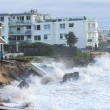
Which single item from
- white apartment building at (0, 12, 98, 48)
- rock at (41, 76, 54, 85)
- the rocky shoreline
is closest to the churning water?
rock at (41, 76, 54, 85)

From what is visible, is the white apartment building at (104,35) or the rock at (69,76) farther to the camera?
the white apartment building at (104,35)

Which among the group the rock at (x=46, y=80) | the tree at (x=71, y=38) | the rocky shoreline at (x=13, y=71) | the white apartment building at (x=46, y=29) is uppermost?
the white apartment building at (x=46, y=29)

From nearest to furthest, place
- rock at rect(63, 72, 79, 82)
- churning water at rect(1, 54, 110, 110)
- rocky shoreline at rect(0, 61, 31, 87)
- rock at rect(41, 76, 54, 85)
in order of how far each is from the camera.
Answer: churning water at rect(1, 54, 110, 110) → rocky shoreline at rect(0, 61, 31, 87) → rock at rect(41, 76, 54, 85) → rock at rect(63, 72, 79, 82)

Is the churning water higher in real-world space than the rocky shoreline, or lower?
lower

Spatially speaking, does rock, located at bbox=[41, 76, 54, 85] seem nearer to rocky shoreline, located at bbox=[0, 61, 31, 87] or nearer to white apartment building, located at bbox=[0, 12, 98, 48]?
rocky shoreline, located at bbox=[0, 61, 31, 87]

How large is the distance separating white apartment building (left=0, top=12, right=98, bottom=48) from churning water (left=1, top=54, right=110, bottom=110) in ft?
111

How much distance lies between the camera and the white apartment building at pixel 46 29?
76.2 m

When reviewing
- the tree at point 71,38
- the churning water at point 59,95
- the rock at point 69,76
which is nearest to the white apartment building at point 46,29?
the tree at point 71,38

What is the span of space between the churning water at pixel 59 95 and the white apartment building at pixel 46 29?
111 ft

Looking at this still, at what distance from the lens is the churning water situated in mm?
25766

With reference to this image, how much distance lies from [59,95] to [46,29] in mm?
47505

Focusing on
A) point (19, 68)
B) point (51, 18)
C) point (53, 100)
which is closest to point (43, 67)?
point (19, 68)

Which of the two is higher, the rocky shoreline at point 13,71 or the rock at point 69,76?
the rocky shoreline at point 13,71

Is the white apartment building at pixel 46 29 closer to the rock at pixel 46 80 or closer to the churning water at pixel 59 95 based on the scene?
the churning water at pixel 59 95
